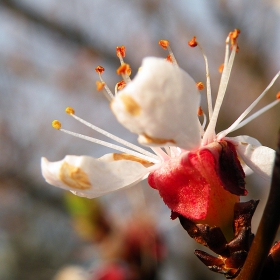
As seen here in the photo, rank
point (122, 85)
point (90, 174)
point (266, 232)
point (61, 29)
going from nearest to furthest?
point (266, 232) < point (90, 174) < point (122, 85) < point (61, 29)

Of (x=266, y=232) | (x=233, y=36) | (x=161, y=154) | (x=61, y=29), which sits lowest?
(x=266, y=232)

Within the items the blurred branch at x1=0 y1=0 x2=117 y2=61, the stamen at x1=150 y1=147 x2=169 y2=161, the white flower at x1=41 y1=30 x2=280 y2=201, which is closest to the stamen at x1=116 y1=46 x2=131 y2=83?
the white flower at x1=41 y1=30 x2=280 y2=201

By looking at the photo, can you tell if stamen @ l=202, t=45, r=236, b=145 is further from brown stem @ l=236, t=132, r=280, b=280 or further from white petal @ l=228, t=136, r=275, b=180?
brown stem @ l=236, t=132, r=280, b=280

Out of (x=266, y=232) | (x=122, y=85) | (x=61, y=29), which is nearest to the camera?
(x=266, y=232)

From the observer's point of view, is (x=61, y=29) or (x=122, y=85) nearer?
(x=122, y=85)

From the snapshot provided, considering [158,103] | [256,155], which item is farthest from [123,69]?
[256,155]

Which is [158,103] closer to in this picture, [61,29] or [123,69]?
[123,69]

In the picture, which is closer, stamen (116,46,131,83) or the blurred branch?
stamen (116,46,131,83)
